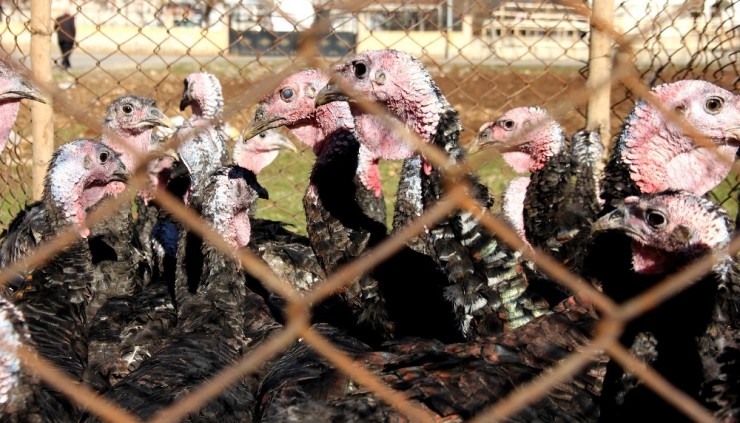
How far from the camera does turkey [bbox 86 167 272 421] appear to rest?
352cm

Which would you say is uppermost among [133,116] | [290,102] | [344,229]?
[290,102]

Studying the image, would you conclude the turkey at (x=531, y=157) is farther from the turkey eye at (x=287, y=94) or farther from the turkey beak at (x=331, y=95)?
the turkey beak at (x=331, y=95)

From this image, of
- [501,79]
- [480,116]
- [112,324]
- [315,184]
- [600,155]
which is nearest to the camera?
[112,324]

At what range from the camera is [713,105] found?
4.60 metres

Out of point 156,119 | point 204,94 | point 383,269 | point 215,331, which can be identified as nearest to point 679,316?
point 383,269

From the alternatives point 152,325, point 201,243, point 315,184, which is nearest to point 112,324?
point 152,325

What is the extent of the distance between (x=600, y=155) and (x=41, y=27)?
12.6 ft

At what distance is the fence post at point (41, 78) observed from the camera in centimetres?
612

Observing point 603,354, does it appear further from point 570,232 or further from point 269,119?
point 269,119

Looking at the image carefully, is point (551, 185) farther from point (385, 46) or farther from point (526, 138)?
point (385, 46)

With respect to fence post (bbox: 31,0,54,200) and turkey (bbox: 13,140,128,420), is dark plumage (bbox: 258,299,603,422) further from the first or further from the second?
fence post (bbox: 31,0,54,200)

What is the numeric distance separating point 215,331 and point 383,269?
86cm

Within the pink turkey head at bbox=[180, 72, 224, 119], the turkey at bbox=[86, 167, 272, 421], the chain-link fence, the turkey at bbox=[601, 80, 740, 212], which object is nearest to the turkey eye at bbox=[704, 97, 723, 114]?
the turkey at bbox=[601, 80, 740, 212]

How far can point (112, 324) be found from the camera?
4.54 metres
